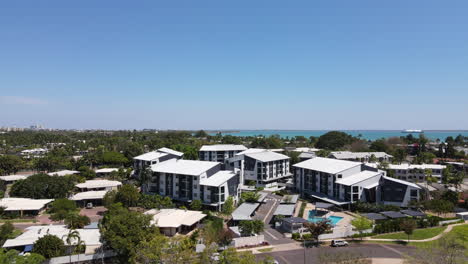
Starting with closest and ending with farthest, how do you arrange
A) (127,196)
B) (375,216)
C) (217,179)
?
(375,216) < (127,196) < (217,179)

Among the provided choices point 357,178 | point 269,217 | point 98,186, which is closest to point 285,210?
point 269,217

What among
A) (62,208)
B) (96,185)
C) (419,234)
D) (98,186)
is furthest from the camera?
(96,185)

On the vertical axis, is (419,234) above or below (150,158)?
below

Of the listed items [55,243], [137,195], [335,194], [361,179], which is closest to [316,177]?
[335,194]

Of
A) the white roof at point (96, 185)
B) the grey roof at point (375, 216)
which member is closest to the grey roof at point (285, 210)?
the grey roof at point (375, 216)

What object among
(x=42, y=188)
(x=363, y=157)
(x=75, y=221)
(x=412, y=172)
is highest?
(x=363, y=157)

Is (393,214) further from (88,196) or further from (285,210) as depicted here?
(88,196)

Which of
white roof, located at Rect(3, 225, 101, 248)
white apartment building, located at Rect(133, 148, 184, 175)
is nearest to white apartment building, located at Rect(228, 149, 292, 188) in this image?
white apartment building, located at Rect(133, 148, 184, 175)

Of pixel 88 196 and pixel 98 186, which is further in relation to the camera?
pixel 98 186

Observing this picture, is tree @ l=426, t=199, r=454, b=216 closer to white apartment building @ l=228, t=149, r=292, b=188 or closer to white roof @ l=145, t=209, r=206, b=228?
white apartment building @ l=228, t=149, r=292, b=188
